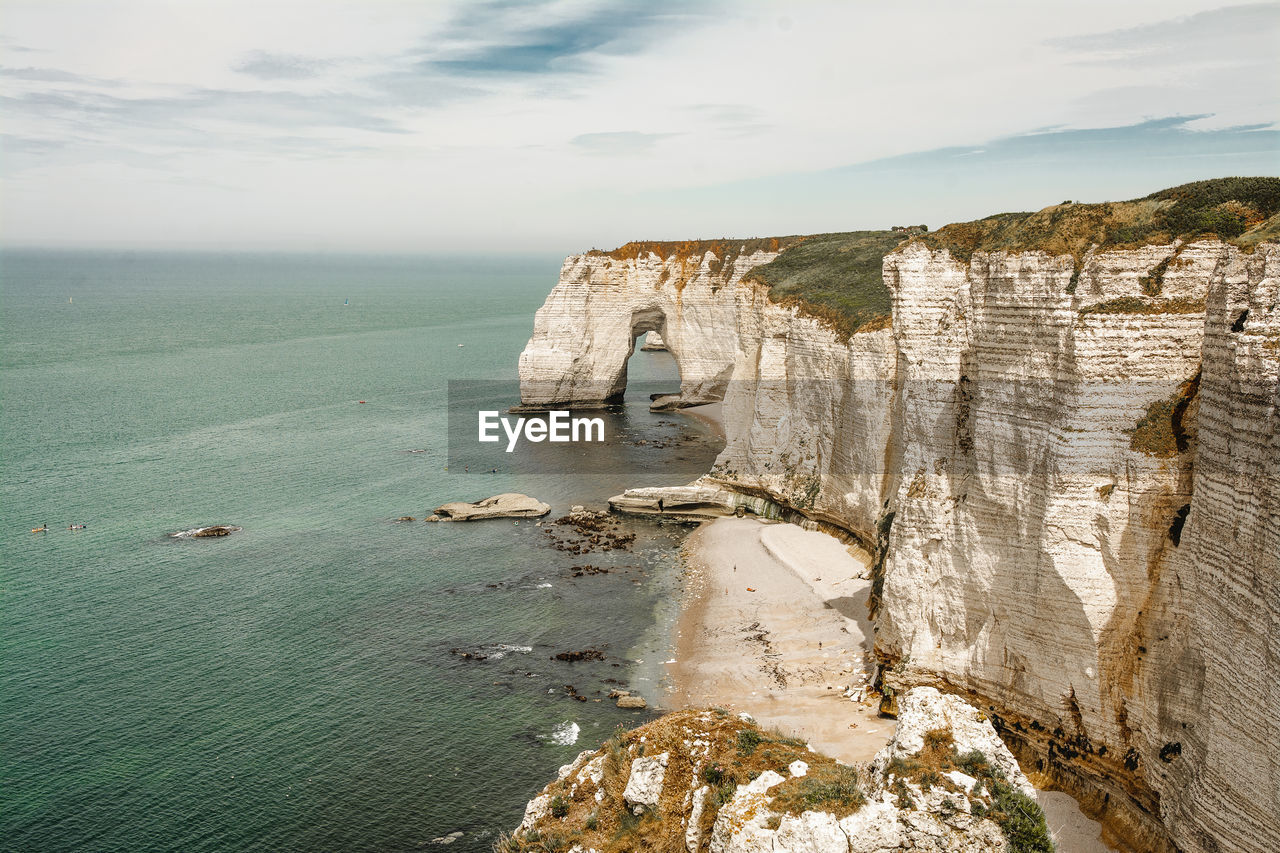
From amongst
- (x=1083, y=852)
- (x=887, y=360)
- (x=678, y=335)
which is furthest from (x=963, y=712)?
(x=678, y=335)

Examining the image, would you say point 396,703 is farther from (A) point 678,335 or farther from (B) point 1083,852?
(A) point 678,335

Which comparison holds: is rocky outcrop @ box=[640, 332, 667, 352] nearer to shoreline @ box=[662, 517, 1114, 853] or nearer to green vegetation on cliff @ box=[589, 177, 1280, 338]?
shoreline @ box=[662, 517, 1114, 853]

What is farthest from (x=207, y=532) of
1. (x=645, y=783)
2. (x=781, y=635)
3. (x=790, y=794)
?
(x=790, y=794)

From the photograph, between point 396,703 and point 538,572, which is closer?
point 396,703

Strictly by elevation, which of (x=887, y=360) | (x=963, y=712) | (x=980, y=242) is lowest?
(x=963, y=712)

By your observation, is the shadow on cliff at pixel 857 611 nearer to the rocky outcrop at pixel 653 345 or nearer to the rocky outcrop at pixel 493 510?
the rocky outcrop at pixel 493 510

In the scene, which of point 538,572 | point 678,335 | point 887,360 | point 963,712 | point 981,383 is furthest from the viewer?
point 678,335

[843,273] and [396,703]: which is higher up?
[843,273]

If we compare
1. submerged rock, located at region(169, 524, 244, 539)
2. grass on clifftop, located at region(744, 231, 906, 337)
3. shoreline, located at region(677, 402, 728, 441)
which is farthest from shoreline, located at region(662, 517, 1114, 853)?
shoreline, located at region(677, 402, 728, 441)
